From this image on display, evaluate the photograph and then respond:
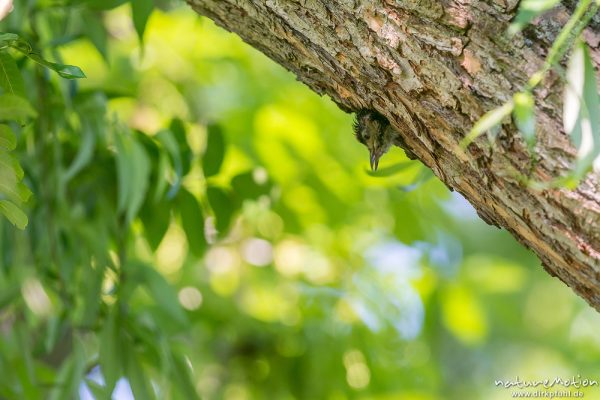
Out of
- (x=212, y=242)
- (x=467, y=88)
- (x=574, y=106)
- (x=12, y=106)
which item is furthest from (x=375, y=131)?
(x=212, y=242)

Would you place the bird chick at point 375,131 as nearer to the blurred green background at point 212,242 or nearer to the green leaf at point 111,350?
the blurred green background at point 212,242

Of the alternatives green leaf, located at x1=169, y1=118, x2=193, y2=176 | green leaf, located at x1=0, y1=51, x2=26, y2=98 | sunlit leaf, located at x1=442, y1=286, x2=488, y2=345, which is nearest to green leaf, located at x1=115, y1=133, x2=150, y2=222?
green leaf, located at x1=169, y1=118, x2=193, y2=176

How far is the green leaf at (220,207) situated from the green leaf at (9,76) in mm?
741

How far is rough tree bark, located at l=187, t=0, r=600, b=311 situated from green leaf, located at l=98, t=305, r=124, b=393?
0.73 metres

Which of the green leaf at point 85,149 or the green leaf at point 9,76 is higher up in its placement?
the green leaf at point 9,76

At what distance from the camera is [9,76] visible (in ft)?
3.16

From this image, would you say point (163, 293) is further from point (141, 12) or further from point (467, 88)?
point (467, 88)

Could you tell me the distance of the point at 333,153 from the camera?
7.38 feet

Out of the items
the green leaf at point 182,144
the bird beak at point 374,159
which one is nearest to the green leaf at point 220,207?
the green leaf at point 182,144

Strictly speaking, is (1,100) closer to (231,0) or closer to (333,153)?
(231,0)

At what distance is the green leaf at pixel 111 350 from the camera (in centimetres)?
144

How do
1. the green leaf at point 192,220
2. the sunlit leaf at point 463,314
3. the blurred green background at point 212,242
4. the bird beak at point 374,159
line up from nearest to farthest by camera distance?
the bird beak at point 374,159
the blurred green background at point 212,242
the green leaf at point 192,220
the sunlit leaf at point 463,314

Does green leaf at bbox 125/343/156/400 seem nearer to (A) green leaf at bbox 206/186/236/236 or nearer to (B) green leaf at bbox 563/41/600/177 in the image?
(A) green leaf at bbox 206/186/236/236

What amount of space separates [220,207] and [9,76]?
77 cm
